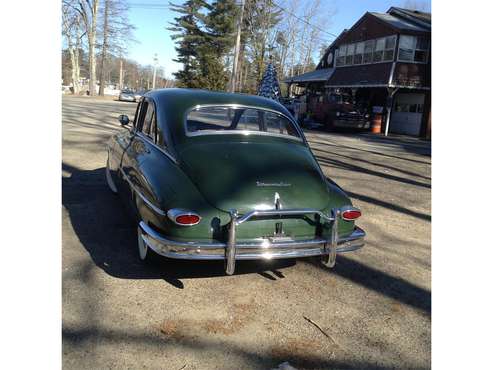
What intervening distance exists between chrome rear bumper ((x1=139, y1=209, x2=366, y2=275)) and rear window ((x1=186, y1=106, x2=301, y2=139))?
1394mm

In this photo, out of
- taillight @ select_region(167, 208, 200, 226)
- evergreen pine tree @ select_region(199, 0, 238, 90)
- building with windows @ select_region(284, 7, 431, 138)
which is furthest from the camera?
evergreen pine tree @ select_region(199, 0, 238, 90)

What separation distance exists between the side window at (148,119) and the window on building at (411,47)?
21.1 m

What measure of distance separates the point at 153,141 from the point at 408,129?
73.9ft

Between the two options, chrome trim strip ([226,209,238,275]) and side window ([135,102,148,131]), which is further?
side window ([135,102,148,131])

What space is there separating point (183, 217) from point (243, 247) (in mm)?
533

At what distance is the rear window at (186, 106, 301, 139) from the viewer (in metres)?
4.54

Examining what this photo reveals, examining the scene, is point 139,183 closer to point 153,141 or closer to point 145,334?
point 153,141

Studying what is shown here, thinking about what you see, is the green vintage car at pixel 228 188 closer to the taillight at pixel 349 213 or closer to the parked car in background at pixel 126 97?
the taillight at pixel 349 213

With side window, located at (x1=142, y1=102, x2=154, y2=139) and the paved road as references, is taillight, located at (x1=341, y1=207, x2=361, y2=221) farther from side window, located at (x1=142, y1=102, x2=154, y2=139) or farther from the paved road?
side window, located at (x1=142, y1=102, x2=154, y2=139)

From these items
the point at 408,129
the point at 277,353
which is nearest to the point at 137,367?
the point at 277,353

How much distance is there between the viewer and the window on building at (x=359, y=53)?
25994 millimetres

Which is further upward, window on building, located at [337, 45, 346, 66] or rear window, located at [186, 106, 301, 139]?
window on building, located at [337, 45, 346, 66]

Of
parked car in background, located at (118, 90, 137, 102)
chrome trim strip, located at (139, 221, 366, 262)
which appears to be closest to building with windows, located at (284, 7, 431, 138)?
chrome trim strip, located at (139, 221, 366, 262)

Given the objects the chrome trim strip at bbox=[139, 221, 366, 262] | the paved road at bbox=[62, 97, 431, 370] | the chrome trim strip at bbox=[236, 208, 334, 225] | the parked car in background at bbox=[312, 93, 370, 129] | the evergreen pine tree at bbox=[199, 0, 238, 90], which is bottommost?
the paved road at bbox=[62, 97, 431, 370]
